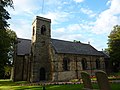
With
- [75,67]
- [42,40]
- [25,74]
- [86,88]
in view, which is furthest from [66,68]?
[86,88]

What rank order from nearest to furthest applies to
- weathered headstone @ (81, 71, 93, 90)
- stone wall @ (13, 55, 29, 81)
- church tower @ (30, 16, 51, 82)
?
1. weathered headstone @ (81, 71, 93, 90)
2. church tower @ (30, 16, 51, 82)
3. stone wall @ (13, 55, 29, 81)

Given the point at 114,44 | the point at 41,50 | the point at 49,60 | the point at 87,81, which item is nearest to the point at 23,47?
the point at 41,50

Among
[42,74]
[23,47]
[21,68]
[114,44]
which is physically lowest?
[42,74]

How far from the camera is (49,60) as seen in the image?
1186 inches

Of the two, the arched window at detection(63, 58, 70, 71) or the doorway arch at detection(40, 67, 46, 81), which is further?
the arched window at detection(63, 58, 70, 71)

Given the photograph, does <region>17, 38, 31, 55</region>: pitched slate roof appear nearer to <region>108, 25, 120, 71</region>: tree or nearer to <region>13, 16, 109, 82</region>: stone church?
<region>13, 16, 109, 82</region>: stone church

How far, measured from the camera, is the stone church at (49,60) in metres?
28.5

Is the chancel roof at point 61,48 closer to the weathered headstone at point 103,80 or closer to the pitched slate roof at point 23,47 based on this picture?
the pitched slate roof at point 23,47

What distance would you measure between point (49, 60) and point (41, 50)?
8.96 feet

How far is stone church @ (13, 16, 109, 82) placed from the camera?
93.5 feet

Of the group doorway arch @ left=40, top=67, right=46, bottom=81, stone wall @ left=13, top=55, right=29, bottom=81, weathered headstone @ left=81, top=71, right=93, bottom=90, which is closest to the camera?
weathered headstone @ left=81, top=71, right=93, bottom=90

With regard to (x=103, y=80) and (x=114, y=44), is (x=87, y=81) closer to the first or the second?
(x=103, y=80)

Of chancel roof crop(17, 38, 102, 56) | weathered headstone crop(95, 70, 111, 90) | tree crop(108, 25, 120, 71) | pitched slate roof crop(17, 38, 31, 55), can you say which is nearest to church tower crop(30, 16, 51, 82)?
chancel roof crop(17, 38, 102, 56)

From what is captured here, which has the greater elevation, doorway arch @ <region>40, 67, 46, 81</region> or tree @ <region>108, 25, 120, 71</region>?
tree @ <region>108, 25, 120, 71</region>
